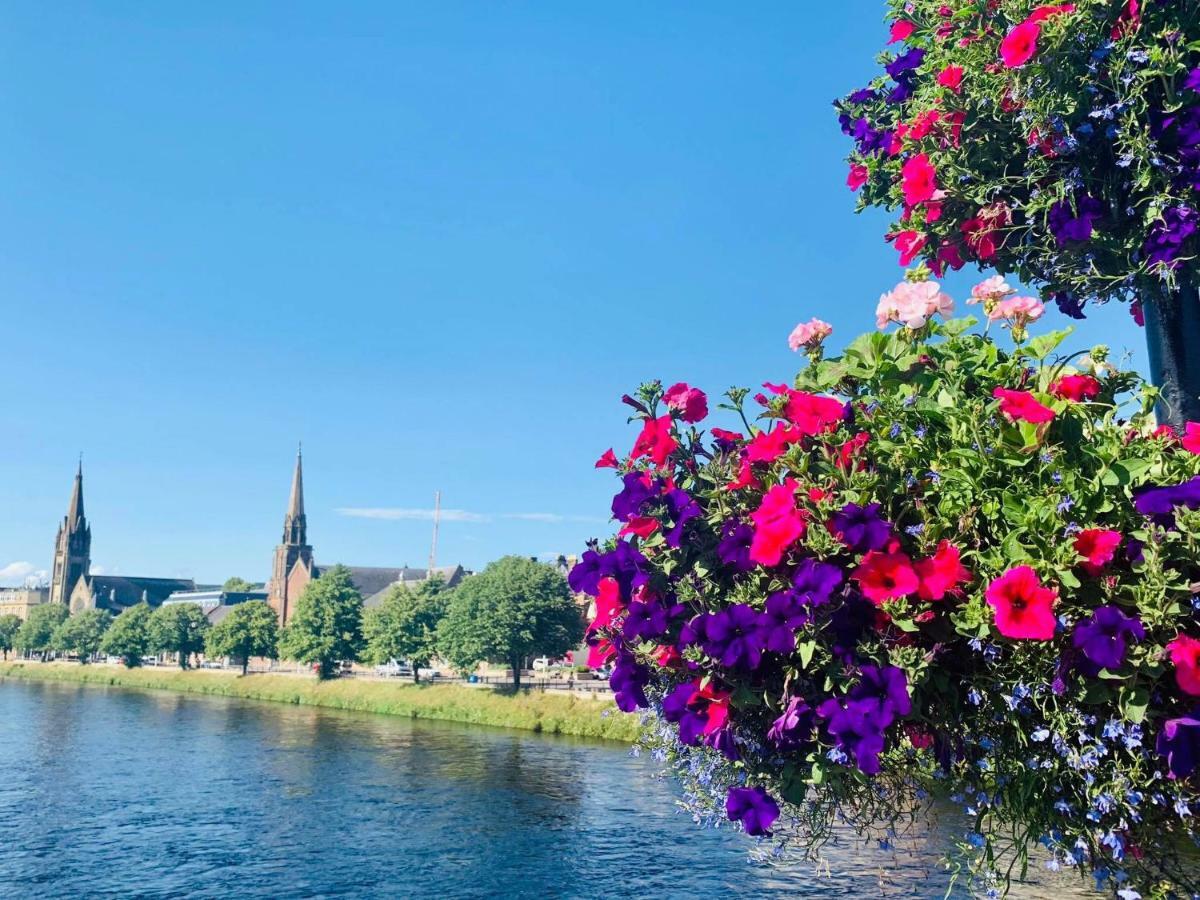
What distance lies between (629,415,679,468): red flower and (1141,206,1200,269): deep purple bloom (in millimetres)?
4002

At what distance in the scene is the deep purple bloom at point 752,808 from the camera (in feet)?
17.5

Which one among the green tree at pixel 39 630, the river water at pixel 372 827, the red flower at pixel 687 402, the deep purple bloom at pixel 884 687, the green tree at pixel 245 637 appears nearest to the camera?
the deep purple bloom at pixel 884 687

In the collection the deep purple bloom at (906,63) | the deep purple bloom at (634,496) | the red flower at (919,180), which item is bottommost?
the deep purple bloom at (634,496)

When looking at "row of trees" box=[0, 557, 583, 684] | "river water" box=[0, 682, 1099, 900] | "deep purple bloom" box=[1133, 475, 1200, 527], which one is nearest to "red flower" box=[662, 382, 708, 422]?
"deep purple bloom" box=[1133, 475, 1200, 527]

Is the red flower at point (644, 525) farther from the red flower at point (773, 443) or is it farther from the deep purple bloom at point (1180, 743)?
the deep purple bloom at point (1180, 743)

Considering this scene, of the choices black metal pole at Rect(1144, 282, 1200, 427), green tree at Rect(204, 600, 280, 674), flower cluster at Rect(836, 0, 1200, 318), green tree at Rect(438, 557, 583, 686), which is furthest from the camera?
green tree at Rect(204, 600, 280, 674)

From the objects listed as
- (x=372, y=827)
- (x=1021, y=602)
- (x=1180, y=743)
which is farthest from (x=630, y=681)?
(x=372, y=827)

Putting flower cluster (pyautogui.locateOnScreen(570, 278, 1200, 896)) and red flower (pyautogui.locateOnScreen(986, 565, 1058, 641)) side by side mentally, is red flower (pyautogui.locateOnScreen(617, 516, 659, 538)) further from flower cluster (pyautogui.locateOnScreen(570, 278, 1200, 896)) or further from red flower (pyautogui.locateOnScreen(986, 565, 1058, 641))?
red flower (pyautogui.locateOnScreen(986, 565, 1058, 641))

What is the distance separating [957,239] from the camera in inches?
325

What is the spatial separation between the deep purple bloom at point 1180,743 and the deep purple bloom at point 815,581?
1.58 metres

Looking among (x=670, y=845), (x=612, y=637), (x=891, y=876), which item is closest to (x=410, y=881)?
(x=670, y=845)

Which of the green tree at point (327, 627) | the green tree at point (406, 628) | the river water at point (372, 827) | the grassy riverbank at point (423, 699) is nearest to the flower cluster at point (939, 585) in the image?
the river water at point (372, 827)

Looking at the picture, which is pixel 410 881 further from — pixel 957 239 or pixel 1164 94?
pixel 1164 94

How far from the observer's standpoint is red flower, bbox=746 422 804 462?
16.8ft
